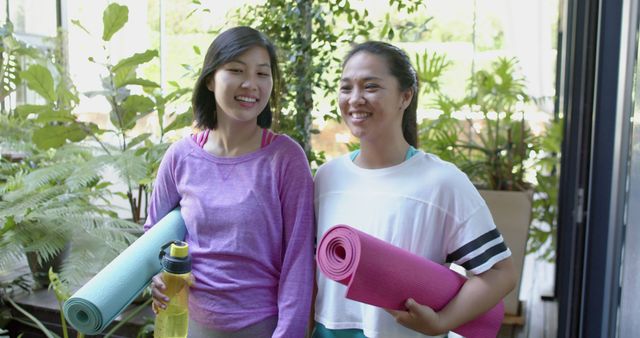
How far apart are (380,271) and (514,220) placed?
2708 mm

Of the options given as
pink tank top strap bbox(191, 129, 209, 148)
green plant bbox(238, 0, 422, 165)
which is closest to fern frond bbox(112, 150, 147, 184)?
green plant bbox(238, 0, 422, 165)

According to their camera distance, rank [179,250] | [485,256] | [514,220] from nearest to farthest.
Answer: [485,256] → [179,250] → [514,220]

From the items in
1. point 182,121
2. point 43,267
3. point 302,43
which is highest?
point 302,43

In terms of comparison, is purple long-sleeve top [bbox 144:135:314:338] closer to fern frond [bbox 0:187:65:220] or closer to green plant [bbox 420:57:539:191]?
fern frond [bbox 0:187:65:220]

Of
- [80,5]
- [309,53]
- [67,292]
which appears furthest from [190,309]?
[80,5]

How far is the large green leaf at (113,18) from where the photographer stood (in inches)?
111

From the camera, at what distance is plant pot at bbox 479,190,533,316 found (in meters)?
3.74

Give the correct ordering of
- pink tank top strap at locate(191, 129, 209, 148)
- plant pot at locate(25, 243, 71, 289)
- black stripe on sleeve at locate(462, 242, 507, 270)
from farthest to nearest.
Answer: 1. plant pot at locate(25, 243, 71, 289)
2. pink tank top strap at locate(191, 129, 209, 148)
3. black stripe on sleeve at locate(462, 242, 507, 270)

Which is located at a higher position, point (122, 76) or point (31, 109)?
point (122, 76)

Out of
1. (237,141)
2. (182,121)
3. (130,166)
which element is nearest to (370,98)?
(237,141)

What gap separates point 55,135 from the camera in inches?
115

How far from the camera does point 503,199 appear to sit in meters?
3.76

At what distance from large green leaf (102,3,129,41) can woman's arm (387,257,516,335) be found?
201 cm

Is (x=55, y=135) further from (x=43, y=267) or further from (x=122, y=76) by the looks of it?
(x=43, y=267)
